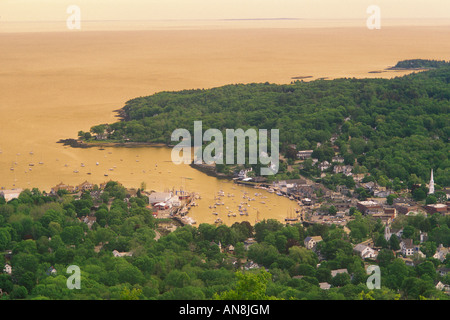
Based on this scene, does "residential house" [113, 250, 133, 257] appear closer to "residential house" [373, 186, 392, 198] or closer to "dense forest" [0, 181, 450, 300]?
"dense forest" [0, 181, 450, 300]

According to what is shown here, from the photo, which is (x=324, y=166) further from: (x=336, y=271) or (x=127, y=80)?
(x=127, y=80)

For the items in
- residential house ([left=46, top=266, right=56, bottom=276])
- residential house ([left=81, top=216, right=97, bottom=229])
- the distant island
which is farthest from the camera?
the distant island

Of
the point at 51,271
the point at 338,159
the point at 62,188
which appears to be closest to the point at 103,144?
the point at 62,188

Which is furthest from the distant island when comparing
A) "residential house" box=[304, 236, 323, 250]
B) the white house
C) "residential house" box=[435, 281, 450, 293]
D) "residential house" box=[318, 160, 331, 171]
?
"residential house" box=[435, 281, 450, 293]

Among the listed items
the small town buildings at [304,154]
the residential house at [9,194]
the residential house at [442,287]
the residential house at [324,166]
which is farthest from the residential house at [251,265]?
the small town buildings at [304,154]

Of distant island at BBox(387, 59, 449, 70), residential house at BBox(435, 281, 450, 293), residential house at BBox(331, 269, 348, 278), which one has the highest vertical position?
distant island at BBox(387, 59, 449, 70)

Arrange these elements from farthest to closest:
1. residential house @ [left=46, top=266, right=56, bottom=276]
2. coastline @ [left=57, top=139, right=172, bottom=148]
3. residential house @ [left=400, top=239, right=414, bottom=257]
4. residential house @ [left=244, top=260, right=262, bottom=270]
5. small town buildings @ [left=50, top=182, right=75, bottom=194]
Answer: coastline @ [left=57, top=139, right=172, bottom=148]
small town buildings @ [left=50, top=182, right=75, bottom=194]
residential house @ [left=400, top=239, right=414, bottom=257]
residential house @ [left=244, top=260, right=262, bottom=270]
residential house @ [left=46, top=266, right=56, bottom=276]
